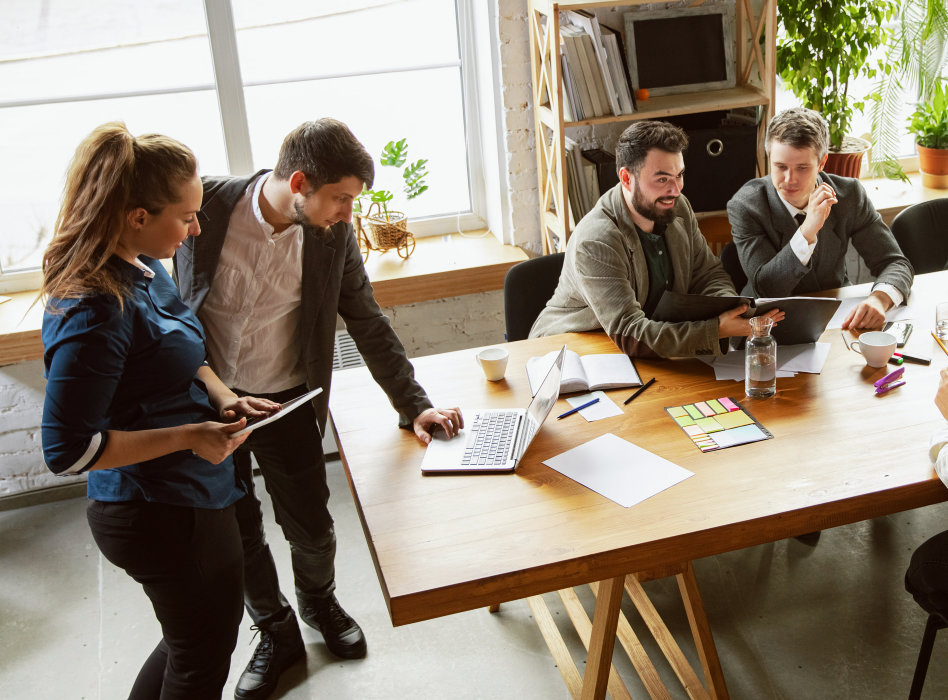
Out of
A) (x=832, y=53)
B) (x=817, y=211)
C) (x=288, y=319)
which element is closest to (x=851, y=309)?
(x=817, y=211)

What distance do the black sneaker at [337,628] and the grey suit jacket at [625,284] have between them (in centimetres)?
105

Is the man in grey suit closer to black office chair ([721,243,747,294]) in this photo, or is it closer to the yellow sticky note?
black office chair ([721,243,747,294])

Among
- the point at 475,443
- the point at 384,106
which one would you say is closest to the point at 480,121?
the point at 384,106

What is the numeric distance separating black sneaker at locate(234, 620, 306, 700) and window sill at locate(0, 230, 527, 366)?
54.9 inches

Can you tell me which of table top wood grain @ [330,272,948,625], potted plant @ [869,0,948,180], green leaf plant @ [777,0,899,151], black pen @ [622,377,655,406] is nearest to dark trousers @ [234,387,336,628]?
table top wood grain @ [330,272,948,625]

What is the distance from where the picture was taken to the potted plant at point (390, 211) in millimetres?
3578

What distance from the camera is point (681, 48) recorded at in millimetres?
3486

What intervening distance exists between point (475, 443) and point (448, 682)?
80cm

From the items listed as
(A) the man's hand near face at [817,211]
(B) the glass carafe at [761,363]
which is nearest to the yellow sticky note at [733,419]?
(B) the glass carafe at [761,363]

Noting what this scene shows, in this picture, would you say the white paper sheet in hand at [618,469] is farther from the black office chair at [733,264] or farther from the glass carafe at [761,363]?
the black office chair at [733,264]

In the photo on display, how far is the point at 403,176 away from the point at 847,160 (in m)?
1.93

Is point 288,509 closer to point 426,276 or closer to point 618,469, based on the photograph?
point 618,469

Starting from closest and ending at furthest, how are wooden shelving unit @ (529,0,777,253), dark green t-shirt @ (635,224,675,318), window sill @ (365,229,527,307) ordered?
dark green t-shirt @ (635,224,675,318) < wooden shelving unit @ (529,0,777,253) < window sill @ (365,229,527,307)

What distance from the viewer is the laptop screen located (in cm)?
206
